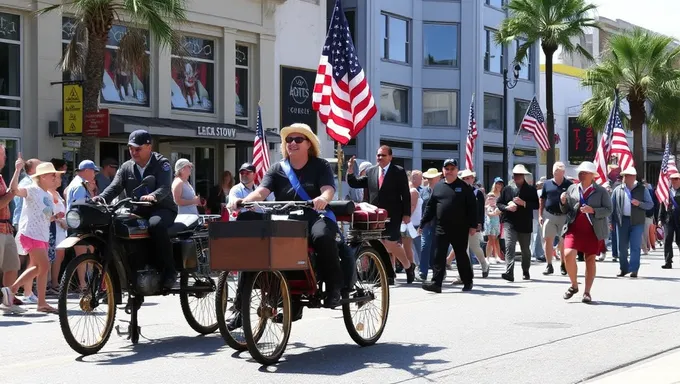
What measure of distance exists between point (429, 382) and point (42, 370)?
3.00m

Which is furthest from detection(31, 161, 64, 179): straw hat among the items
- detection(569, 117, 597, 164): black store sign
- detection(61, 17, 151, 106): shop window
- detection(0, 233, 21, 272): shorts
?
detection(569, 117, 597, 164): black store sign

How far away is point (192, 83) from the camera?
2989 centimetres

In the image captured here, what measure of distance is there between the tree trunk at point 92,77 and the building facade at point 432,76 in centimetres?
2104

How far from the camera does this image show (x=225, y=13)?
30.4 meters

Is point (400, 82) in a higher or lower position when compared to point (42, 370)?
higher

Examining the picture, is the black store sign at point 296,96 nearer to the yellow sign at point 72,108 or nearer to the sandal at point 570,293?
the yellow sign at point 72,108

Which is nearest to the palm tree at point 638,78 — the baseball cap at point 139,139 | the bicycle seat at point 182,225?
the bicycle seat at point 182,225

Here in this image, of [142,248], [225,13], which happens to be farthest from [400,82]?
[142,248]

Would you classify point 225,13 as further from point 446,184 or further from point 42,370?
point 42,370

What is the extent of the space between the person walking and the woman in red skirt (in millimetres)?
3531

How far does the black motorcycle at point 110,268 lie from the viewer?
28.6 feet

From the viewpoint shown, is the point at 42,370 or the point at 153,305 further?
the point at 153,305

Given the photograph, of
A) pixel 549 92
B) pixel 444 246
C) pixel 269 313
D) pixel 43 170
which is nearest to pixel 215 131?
pixel 444 246

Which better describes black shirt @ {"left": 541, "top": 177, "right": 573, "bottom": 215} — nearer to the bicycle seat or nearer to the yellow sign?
the bicycle seat
